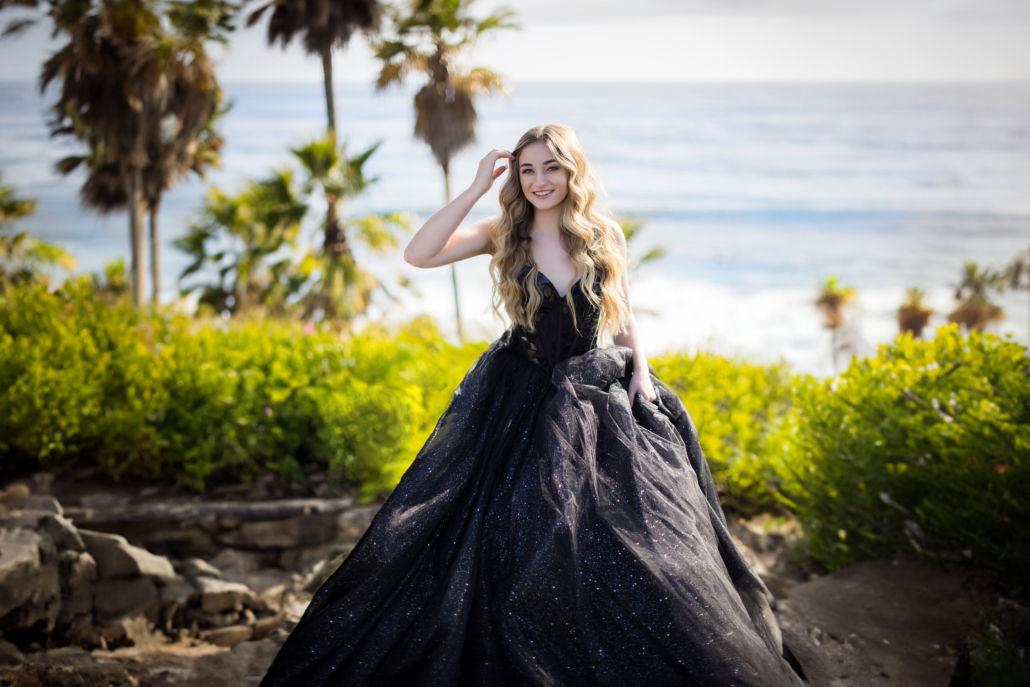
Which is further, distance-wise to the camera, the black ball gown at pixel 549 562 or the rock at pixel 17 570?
the rock at pixel 17 570

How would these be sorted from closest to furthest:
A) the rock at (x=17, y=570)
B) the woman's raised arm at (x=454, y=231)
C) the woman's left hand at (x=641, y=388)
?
the woman's raised arm at (x=454, y=231) → the woman's left hand at (x=641, y=388) → the rock at (x=17, y=570)

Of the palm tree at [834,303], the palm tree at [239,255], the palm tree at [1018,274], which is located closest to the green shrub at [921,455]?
the palm tree at [239,255]

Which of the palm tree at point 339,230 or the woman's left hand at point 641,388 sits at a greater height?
the palm tree at point 339,230

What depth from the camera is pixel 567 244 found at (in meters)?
2.87

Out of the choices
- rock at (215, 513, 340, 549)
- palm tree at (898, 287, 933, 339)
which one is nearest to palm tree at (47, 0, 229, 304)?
rock at (215, 513, 340, 549)

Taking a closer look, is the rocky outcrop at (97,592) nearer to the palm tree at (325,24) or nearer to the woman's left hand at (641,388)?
the woman's left hand at (641,388)

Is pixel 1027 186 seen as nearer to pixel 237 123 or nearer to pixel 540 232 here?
pixel 540 232

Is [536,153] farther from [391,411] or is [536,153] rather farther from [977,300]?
[977,300]

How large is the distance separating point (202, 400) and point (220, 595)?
159 centimetres

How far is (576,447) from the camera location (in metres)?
2.57

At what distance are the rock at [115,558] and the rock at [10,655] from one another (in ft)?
2.18

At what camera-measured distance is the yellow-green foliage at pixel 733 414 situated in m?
4.63

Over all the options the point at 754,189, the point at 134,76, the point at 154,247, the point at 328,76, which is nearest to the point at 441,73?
the point at 328,76

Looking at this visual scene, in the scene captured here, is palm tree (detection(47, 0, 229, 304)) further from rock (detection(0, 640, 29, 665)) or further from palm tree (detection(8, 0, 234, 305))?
rock (detection(0, 640, 29, 665))
